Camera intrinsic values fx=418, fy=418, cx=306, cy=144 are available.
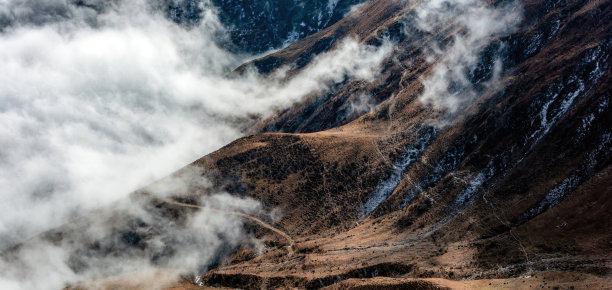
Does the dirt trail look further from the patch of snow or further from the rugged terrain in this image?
the patch of snow

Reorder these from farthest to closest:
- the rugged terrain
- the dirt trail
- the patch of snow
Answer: the patch of snow
the dirt trail
the rugged terrain

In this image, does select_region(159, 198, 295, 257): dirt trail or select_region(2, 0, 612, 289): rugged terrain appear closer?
select_region(2, 0, 612, 289): rugged terrain

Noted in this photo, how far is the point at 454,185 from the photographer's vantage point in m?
102

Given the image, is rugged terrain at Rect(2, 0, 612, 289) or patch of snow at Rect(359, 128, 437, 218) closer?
rugged terrain at Rect(2, 0, 612, 289)

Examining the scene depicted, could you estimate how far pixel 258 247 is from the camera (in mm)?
115375

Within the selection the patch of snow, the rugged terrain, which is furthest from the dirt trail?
the patch of snow

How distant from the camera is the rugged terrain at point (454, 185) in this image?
75.9 metres

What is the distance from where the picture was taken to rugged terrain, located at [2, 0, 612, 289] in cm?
7588

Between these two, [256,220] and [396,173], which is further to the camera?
[256,220]

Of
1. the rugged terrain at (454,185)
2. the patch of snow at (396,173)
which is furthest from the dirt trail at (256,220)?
the patch of snow at (396,173)

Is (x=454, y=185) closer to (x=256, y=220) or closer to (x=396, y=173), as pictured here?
(x=396, y=173)

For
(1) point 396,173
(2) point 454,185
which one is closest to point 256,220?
(1) point 396,173

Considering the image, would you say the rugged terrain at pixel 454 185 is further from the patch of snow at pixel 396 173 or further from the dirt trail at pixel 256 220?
the dirt trail at pixel 256 220

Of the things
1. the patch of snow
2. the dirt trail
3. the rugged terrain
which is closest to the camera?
the rugged terrain
